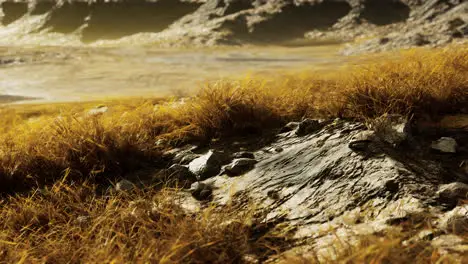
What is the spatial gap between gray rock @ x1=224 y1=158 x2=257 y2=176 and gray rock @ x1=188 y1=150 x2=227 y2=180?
0.08 metres

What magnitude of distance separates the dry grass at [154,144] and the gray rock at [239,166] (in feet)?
1.27

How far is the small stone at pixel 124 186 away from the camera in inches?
106

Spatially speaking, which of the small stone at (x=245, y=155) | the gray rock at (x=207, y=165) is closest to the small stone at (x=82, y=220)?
the gray rock at (x=207, y=165)

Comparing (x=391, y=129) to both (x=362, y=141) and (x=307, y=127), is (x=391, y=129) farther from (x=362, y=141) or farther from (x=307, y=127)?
(x=307, y=127)

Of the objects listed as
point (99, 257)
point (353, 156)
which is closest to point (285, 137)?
point (353, 156)

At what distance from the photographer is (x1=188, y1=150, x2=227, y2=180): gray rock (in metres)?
2.83

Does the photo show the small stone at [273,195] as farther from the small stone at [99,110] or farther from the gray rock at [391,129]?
the small stone at [99,110]

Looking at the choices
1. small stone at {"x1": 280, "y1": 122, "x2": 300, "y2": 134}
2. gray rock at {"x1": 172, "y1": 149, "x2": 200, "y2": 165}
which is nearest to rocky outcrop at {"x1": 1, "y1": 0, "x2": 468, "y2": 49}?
small stone at {"x1": 280, "y1": 122, "x2": 300, "y2": 134}

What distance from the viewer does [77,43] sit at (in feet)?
83.1

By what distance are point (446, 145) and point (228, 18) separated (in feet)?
72.8

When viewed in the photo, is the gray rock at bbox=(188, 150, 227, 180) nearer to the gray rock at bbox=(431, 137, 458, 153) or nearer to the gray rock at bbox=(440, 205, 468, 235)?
the gray rock at bbox=(431, 137, 458, 153)

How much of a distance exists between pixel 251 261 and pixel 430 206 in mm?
740

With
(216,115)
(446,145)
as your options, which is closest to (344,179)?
(446,145)

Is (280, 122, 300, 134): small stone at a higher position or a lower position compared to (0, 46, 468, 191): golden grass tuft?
lower
